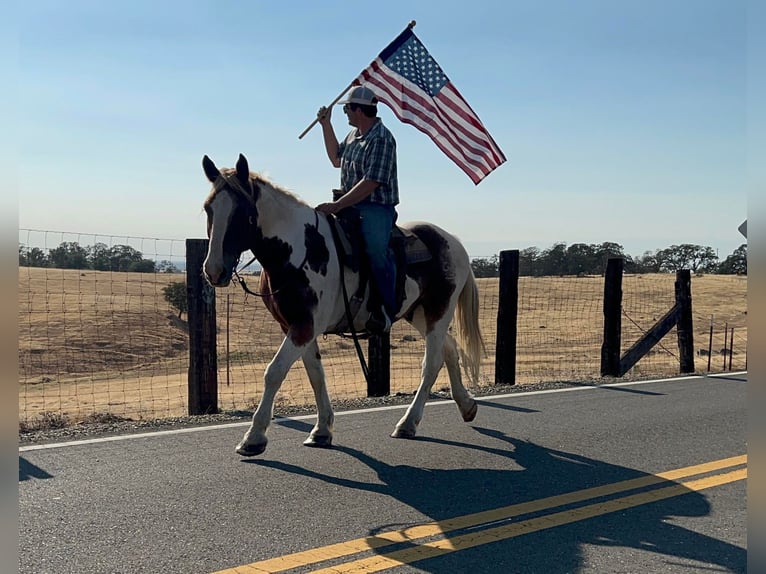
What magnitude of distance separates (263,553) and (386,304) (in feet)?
9.50

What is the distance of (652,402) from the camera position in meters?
9.18

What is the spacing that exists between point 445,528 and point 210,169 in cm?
297

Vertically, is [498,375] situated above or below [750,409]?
below

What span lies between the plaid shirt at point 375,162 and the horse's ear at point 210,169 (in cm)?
134

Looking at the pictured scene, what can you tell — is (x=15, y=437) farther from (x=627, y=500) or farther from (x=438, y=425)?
(x=438, y=425)

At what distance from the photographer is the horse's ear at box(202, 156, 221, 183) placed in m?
5.71

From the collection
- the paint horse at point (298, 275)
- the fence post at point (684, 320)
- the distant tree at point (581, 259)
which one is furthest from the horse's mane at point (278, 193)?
the distant tree at point (581, 259)

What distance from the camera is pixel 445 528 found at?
4.70 meters

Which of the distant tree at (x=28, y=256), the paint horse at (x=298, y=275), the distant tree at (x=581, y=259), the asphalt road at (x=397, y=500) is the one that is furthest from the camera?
the distant tree at (x=581, y=259)

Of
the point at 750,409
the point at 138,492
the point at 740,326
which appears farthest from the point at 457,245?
the point at 740,326

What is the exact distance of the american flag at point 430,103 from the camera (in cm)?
855

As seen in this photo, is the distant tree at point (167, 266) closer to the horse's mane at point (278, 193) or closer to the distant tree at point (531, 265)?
the horse's mane at point (278, 193)

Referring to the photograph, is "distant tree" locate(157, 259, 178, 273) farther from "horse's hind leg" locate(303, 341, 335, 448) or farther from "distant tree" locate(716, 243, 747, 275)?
"distant tree" locate(716, 243, 747, 275)

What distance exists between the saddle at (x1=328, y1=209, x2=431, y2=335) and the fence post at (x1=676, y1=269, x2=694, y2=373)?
774 cm
